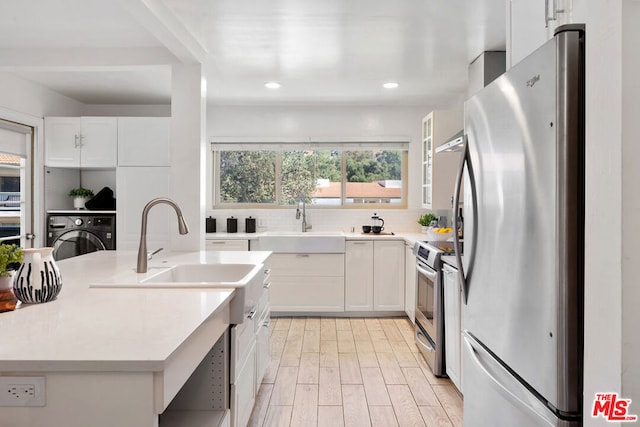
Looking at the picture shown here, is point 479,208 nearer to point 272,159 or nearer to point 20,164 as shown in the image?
point 272,159

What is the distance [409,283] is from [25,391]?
149 inches

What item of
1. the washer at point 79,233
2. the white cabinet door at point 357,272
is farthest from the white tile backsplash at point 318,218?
the washer at point 79,233

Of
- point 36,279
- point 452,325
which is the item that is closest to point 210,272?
point 36,279

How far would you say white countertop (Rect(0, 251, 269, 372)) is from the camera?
1.04 m

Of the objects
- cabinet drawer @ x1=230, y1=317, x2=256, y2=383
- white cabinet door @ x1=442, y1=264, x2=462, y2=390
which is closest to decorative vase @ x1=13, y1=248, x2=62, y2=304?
cabinet drawer @ x1=230, y1=317, x2=256, y2=383

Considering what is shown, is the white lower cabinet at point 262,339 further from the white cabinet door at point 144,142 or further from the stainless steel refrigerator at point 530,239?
the white cabinet door at point 144,142

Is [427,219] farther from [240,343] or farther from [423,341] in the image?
[240,343]

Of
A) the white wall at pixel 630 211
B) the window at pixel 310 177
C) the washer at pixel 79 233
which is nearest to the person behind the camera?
the white wall at pixel 630 211

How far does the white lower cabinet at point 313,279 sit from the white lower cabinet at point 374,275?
11 centimetres

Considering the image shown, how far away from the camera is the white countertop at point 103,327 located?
1.04 meters

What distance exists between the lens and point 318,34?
3000mm

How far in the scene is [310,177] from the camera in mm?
5395

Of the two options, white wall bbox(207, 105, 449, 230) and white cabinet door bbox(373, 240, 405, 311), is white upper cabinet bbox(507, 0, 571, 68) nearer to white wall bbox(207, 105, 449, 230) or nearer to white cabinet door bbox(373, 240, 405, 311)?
white cabinet door bbox(373, 240, 405, 311)

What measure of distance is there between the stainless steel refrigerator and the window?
3572mm
